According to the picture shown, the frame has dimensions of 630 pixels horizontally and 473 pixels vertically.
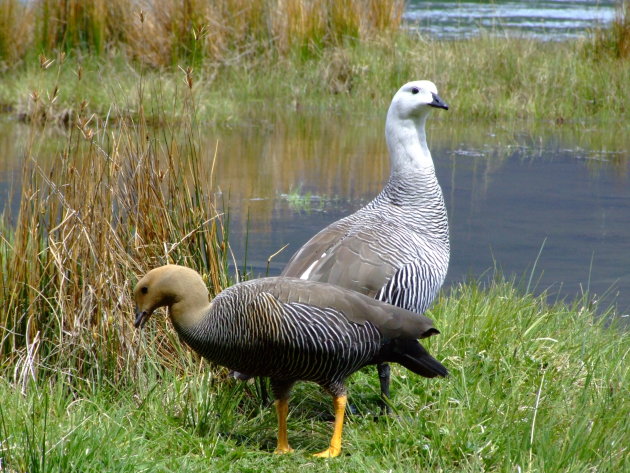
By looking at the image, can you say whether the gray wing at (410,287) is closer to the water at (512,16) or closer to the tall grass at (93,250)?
the tall grass at (93,250)

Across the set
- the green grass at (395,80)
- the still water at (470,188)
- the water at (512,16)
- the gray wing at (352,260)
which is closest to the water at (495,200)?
the still water at (470,188)

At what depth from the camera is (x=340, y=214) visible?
968 centimetres

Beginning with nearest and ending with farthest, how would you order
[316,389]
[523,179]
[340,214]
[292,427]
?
[292,427] → [316,389] → [340,214] → [523,179]

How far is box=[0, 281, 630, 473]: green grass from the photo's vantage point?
396cm

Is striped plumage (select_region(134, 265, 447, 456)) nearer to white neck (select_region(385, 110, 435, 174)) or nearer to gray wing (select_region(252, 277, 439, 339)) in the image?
gray wing (select_region(252, 277, 439, 339))

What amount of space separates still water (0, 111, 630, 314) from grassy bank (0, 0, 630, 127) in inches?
23.1

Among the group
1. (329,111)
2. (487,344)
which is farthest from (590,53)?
(487,344)

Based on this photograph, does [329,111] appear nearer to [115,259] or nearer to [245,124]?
[245,124]

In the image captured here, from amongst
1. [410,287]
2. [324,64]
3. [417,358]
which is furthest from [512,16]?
[417,358]

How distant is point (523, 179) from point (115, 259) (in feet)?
23.7

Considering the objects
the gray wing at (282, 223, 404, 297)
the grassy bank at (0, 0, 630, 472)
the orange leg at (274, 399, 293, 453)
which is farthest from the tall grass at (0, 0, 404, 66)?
the orange leg at (274, 399, 293, 453)

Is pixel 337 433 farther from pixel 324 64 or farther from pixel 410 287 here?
pixel 324 64

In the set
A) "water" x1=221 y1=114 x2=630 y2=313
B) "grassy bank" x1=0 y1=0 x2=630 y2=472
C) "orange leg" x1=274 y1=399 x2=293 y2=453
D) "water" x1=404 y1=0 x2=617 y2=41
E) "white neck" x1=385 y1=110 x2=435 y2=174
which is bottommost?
"water" x1=221 y1=114 x2=630 y2=313

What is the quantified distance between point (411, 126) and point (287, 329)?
2134 mm
